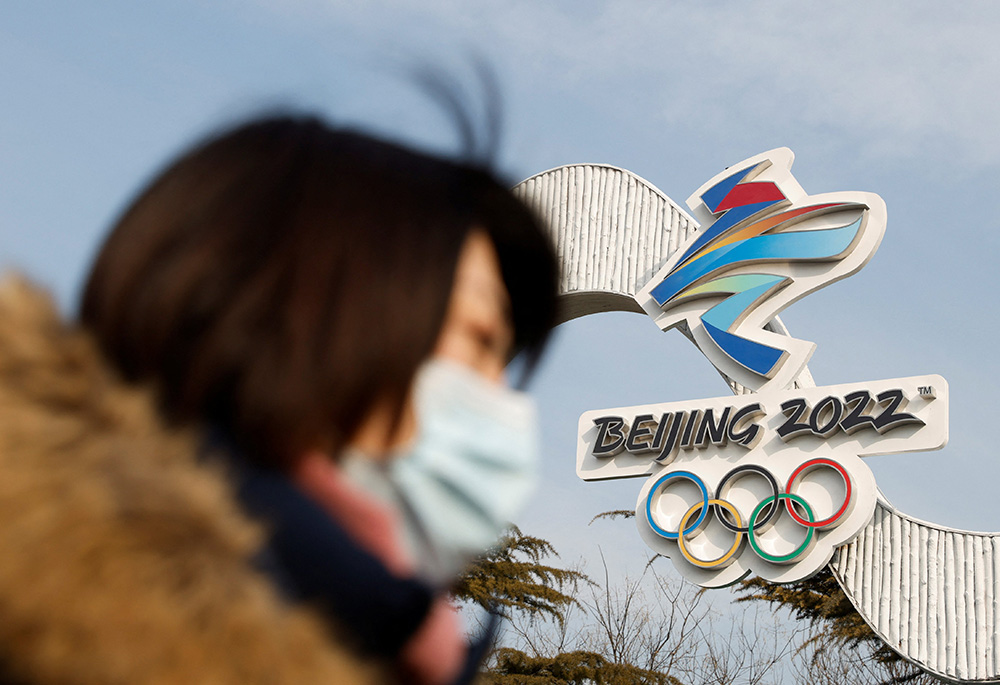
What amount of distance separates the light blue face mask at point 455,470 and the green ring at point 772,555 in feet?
20.8

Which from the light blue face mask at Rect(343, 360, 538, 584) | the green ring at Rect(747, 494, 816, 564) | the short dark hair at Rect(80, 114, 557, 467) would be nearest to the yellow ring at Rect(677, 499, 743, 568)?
the green ring at Rect(747, 494, 816, 564)

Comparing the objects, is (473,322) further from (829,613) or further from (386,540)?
(829,613)

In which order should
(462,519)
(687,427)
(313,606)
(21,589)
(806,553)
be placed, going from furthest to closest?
(687,427), (806,553), (462,519), (313,606), (21,589)

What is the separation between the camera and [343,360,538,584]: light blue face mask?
0.90 m

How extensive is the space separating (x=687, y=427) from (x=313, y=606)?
7252 millimetres

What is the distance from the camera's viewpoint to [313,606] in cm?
71

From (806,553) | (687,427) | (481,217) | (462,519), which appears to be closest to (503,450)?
(462,519)

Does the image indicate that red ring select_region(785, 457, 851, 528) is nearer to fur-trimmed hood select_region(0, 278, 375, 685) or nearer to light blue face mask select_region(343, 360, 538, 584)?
light blue face mask select_region(343, 360, 538, 584)

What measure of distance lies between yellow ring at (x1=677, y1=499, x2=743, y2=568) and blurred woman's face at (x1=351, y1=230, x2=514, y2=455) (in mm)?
6587

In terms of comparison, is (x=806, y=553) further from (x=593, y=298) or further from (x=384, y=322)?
(x=384, y=322)

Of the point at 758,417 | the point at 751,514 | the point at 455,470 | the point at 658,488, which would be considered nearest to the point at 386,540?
the point at 455,470

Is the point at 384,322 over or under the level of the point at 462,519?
over

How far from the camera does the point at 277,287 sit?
78 cm

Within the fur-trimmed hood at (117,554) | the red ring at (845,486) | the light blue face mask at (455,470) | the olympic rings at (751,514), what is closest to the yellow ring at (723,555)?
the olympic rings at (751,514)
